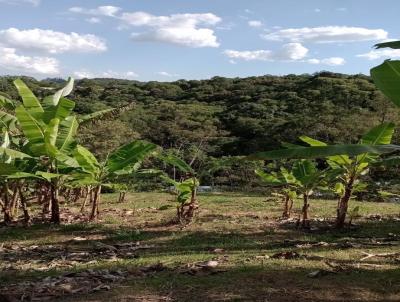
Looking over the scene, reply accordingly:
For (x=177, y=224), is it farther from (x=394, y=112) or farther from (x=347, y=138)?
(x=394, y=112)

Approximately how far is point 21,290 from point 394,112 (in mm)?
24295

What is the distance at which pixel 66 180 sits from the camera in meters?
8.67

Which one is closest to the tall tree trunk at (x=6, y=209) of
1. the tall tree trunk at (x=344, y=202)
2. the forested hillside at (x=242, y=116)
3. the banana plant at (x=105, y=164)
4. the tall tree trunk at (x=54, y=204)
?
the tall tree trunk at (x=54, y=204)

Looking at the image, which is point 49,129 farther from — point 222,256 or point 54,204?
point 222,256

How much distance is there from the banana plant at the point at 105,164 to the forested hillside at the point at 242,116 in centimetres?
877

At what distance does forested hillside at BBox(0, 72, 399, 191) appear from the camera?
24.7m

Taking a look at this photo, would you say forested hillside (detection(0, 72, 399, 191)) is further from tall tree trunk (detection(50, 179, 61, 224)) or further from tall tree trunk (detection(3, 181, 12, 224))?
tall tree trunk (detection(50, 179, 61, 224))

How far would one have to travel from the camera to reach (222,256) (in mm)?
5734

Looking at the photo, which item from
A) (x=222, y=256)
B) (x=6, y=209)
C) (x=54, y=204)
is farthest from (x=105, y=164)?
(x=222, y=256)

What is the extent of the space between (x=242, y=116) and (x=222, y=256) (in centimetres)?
3612

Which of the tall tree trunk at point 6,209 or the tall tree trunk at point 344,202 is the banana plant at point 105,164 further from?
the tall tree trunk at point 344,202

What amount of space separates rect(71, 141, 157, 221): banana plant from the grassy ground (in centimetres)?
79

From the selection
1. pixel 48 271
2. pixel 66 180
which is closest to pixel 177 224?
pixel 66 180

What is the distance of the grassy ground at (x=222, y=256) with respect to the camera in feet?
13.6
